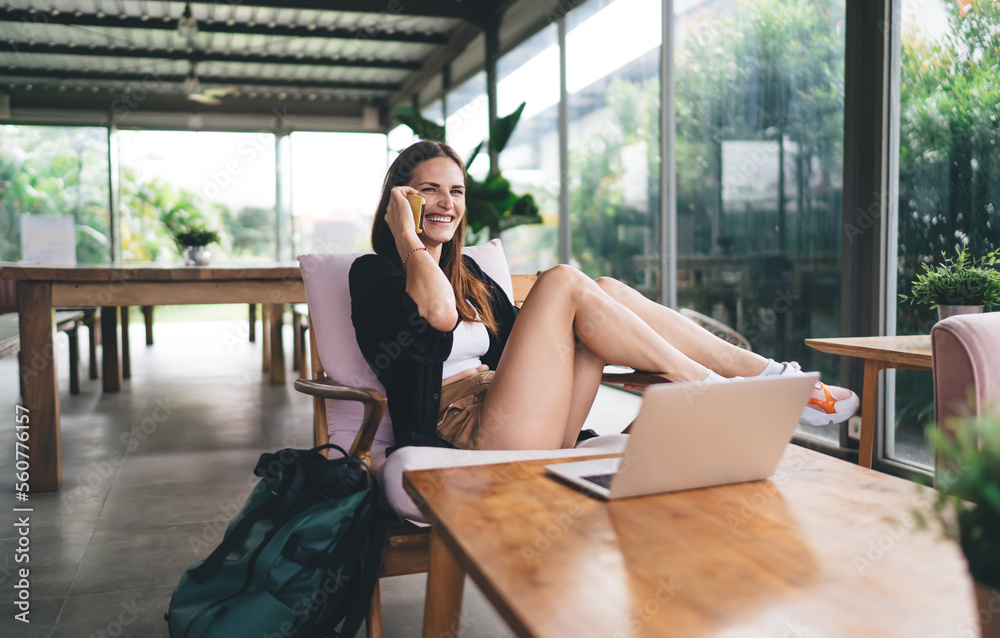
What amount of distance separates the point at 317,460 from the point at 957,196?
2.40 metres

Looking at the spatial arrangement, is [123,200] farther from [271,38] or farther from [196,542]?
[196,542]

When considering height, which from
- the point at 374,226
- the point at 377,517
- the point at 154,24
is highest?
the point at 154,24

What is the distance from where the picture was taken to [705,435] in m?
1.03

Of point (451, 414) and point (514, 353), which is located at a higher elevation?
point (514, 353)

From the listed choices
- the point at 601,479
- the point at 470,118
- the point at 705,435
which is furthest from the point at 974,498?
the point at 470,118

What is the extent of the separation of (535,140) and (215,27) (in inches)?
138

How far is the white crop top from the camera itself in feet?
6.55

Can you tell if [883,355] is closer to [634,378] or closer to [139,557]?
[634,378]

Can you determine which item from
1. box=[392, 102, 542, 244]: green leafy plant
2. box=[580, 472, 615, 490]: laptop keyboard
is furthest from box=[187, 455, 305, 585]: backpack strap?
box=[392, 102, 542, 244]: green leafy plant

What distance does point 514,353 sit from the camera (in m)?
1.70

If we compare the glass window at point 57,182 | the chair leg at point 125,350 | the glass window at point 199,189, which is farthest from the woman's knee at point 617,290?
the glass window at point 57,182

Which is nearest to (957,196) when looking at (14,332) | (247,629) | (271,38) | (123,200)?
(247,629)

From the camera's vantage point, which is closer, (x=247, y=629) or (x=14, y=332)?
(x=247, y=629)

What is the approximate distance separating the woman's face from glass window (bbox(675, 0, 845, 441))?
1792mm
